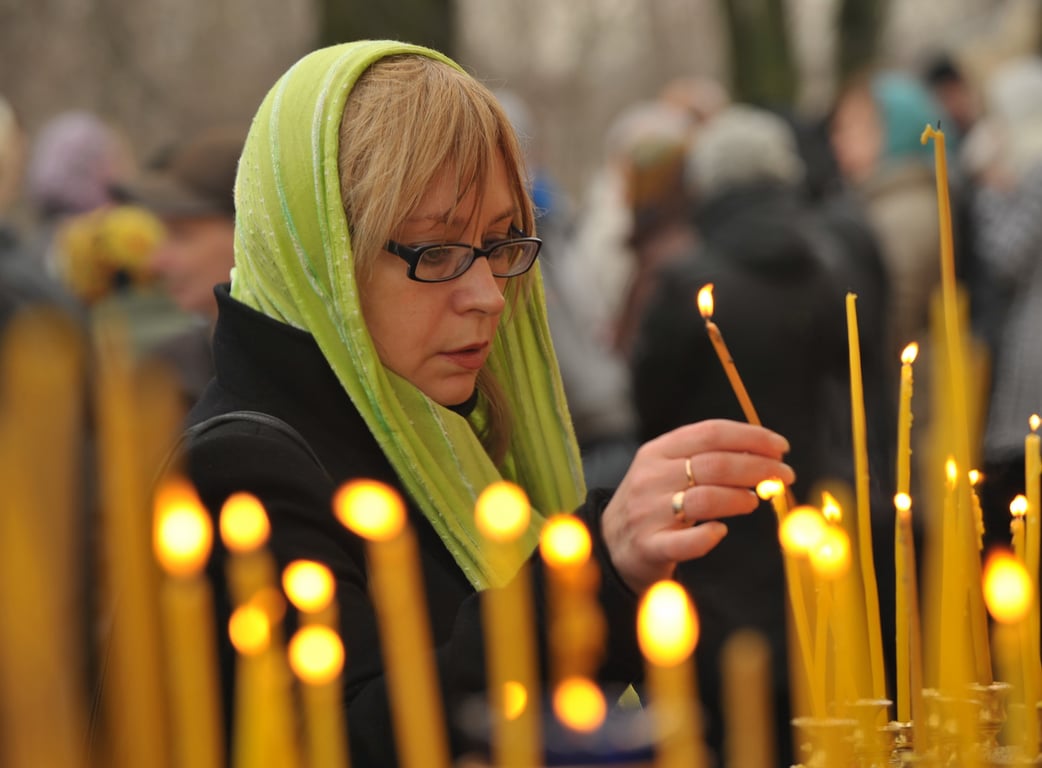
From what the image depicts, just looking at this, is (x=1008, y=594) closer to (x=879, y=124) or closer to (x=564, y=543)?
(x=564, y=543)

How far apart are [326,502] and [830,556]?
2.23 feet

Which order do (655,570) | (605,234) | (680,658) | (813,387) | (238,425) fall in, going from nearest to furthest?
(680,658) → (655,570) → (238,425) → (813,387) → (605,234)

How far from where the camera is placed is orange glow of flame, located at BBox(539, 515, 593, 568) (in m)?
1.30

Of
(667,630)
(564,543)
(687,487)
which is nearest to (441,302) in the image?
(687,487)

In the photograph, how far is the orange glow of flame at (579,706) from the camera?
1.06 m

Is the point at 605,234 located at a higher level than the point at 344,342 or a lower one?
higher

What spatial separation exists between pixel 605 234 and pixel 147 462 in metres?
6.29

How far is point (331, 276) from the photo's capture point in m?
1.92

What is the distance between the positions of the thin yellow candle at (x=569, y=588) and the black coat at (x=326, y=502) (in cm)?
2

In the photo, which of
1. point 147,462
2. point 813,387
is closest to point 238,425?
point 147,462

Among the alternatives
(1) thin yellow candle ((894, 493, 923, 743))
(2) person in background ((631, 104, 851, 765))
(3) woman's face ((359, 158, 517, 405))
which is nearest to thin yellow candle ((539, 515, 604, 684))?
(1) thin yellow candle ((894, 493, 923, 743))

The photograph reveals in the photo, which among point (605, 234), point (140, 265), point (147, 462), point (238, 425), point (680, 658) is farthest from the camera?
point (605, 234)

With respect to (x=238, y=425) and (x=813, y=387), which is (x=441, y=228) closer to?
(x=238, y=425)

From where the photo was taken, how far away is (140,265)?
13.9ft
